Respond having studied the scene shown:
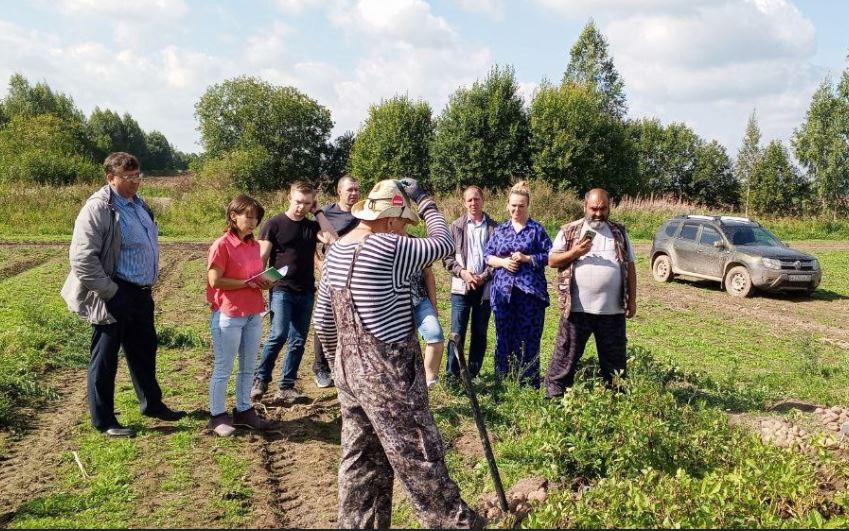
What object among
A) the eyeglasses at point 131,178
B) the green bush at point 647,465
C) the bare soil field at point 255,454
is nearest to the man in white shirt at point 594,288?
the green bush at point 647,465

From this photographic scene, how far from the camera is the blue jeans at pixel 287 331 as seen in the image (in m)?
6.28

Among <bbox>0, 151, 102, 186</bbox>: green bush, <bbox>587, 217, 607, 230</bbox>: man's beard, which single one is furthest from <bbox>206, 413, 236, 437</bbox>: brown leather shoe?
<bbox>0, 151, 102, 186</bbox>: green bush

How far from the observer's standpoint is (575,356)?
5.67m

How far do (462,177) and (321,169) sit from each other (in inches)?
948

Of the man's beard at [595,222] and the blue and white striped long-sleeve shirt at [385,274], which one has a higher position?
the man's beard at [595,222]

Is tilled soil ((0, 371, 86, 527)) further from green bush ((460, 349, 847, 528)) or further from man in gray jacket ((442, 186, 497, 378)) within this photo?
man in gray jacket ((442, 186, 497, 378))

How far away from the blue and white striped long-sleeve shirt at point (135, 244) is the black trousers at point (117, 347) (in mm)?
97

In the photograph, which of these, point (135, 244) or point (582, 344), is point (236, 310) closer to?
point (135, 244)

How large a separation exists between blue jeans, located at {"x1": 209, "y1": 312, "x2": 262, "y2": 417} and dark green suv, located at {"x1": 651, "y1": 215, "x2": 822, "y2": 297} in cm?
1172

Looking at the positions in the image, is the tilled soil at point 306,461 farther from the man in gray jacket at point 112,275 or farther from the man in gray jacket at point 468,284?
the man in gray jacket at point 468,284

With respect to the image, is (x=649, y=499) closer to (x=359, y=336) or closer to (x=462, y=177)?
(x=359, y=336)

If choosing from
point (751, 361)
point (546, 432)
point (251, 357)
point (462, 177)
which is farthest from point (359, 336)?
point (462, 177)

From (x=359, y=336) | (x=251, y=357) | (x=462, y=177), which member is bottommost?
(x=251, y=357)

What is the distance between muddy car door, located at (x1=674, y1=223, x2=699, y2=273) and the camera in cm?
1538
